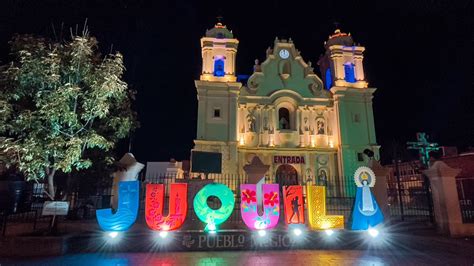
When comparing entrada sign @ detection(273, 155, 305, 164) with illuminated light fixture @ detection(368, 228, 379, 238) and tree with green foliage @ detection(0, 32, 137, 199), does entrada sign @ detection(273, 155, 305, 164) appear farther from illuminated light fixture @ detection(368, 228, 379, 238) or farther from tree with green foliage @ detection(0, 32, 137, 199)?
tree with green foliage @ detection(0, 32, 137, 199)

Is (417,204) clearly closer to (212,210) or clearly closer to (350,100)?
(212,210)

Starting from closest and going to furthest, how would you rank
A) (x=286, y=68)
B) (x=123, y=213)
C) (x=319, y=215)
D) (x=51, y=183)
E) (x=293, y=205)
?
1. (x=123, y=213)
2. (x=51, y=183)
3. (x=319, y=215)
4. (x=293, y=205)
5. (x=286, y=68)

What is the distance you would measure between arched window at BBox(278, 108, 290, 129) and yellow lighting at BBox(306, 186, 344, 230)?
18.7 meters

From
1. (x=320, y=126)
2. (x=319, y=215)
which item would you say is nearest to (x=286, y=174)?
(x=320, y=126)

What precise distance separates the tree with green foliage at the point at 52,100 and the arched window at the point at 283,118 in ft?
67.3

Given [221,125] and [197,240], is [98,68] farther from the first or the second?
[221,125]

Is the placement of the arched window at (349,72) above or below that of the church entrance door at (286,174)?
above

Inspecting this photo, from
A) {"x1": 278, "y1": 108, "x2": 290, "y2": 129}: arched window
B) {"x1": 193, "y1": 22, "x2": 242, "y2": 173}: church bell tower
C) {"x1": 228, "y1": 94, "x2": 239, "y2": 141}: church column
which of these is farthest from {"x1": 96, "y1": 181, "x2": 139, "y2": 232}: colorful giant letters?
{"x1": 278, "y1": 108, "x2": 290, "y2": 129}: arched window

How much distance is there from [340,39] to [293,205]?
27.2 meters

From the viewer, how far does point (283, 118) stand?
1117 inches

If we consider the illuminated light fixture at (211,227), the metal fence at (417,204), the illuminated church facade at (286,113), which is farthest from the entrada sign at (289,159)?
the illuminated light fixture at (211,227)

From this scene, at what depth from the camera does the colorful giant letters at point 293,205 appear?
9180 millimetres

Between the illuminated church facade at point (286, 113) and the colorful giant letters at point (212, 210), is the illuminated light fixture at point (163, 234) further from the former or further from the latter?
the illuminated church facade at point (286, 113)

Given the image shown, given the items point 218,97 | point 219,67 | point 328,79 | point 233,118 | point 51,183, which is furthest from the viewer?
point 328,79
